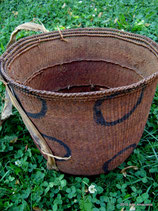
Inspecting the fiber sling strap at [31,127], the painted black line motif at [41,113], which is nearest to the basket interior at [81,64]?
the fiber sling strap at [31,127]

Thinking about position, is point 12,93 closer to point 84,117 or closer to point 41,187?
point 84,117

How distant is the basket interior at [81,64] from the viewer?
112 centimetres

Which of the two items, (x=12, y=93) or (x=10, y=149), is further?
(x=10, y=149)

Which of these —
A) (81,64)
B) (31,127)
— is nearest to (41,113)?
(31,127)

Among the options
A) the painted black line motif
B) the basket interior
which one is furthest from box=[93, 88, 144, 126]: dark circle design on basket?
the basket interior

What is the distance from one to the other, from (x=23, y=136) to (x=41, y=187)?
14.9 inches

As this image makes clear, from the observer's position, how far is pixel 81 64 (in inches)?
54.7

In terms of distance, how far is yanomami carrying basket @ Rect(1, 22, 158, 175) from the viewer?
707 mm

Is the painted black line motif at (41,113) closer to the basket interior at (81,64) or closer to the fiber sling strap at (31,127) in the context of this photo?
the fiber sling strap at (31,127)

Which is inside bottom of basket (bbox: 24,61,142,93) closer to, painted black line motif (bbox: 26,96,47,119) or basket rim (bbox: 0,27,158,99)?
basket rim (bbox: 0,27,158,99)

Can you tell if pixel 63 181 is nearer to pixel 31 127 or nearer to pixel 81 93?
pixel 31 127

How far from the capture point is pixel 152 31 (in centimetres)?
192

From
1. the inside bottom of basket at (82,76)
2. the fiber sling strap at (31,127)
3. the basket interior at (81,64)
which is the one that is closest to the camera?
the fiber sling strap at (31,127)

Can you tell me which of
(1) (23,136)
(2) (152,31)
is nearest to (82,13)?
(2) (152,31)
